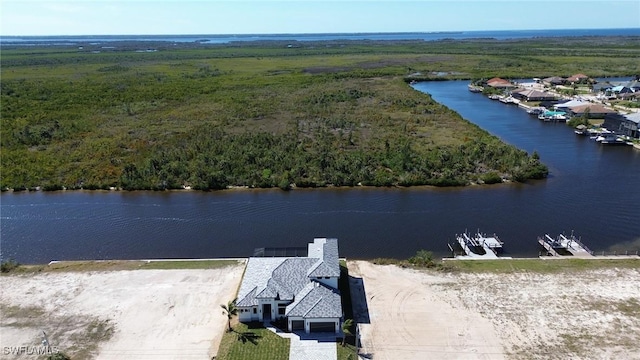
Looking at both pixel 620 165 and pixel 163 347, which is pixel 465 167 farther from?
pixel 163 347

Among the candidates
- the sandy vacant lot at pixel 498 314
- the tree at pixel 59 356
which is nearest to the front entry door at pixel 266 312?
the sandy vacant lot at pixel 498 314

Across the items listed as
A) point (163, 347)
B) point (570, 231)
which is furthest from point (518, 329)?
point (163, 347)

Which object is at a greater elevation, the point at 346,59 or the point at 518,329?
the point at 346,59

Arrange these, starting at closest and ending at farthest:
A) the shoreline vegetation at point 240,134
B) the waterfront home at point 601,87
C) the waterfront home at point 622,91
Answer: the shoreline vegetation at point 240,134 < the waterfront home at point 622,91 < the waterfront home at point 601,87

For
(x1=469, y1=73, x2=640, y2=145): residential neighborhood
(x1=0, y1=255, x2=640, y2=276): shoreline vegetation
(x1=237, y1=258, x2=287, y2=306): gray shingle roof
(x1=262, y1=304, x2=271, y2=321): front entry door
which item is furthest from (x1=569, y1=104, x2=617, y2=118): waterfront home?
(x1=262, y1=304, x2=271, y2=321): front entry door

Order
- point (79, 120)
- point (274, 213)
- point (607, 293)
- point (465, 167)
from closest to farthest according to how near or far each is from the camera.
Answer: point (607, 293), point (274, 213), point (465, 167), point (79, 120)

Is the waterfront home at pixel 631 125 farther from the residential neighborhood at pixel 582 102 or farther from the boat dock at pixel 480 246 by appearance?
the boat dock at pixel 480 246

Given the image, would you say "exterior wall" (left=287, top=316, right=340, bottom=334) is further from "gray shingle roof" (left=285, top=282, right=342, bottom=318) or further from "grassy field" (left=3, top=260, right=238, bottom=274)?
"grassy field" (left=3, top=260, right=238, bottom=274)
